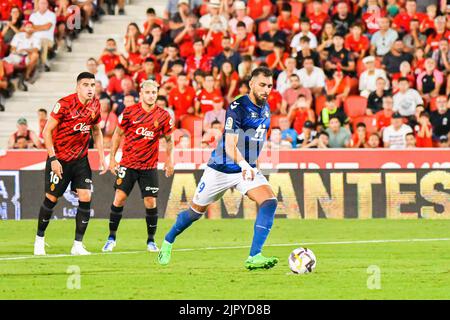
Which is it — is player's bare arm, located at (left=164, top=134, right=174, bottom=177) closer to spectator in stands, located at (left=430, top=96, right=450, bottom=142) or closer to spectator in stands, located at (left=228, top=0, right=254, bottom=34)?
spectator in stands, located at (left=430, top=96, right=450, bottom=142)

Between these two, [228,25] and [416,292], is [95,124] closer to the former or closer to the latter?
[416,292]

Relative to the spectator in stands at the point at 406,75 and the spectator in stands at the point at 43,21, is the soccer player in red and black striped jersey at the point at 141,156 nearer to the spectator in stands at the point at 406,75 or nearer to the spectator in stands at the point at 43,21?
the spectator in stands at the point at 406,75

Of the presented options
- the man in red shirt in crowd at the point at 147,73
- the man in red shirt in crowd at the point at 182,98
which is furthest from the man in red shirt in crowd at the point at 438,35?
the man in red shirt in crowd at the point at 147,73

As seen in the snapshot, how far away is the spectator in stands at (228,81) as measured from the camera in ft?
82.3

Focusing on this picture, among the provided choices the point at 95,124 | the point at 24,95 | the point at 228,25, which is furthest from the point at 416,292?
the point at 24,95

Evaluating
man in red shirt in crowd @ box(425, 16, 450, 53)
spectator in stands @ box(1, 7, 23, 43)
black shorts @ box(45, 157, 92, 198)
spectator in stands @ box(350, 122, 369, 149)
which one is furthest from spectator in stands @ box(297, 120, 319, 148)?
spectator in stands @ box(1, 7, 23, 43)

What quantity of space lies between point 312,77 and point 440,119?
10.1 feet

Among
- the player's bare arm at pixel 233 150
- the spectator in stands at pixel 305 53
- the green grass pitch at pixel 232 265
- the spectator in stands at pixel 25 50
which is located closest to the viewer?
the green grass pitch at pixel 232 265

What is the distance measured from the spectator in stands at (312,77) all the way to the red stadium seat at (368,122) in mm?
1359

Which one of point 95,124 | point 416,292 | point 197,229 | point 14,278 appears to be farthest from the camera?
point 197,229

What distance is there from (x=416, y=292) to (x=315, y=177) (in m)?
10.5

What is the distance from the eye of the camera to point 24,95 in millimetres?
28234

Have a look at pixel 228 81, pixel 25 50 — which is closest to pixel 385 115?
pixel 228 81

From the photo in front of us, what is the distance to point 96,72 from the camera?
27.0 metres
